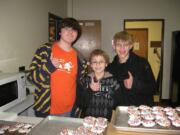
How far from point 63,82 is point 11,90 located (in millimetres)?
469

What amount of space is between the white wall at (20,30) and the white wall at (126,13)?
1659mm

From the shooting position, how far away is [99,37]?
4.72 metres

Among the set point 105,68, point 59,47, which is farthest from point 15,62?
point 105,68

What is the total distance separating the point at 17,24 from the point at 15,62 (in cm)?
44

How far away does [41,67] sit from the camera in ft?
5.39

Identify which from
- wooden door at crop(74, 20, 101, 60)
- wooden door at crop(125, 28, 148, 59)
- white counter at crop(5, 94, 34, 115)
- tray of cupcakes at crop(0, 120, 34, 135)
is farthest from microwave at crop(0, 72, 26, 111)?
wooden door at crop(125, 28, 148, 59)

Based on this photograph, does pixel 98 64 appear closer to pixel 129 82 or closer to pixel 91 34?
pixel 129 82

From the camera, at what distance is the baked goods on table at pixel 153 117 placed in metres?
1.13

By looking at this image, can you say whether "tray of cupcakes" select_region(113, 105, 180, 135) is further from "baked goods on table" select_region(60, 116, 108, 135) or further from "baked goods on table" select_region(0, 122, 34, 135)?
"baked goods on table" select_region(0, 122, 34, 135)

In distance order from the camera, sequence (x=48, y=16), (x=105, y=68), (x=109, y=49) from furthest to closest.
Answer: (x=109, y=49), (x=48, y=16), (x=105, y=68)

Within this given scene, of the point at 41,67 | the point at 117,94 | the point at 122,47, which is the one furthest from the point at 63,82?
the point at 122,47

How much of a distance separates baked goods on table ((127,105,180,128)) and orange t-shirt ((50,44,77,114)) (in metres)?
0.57

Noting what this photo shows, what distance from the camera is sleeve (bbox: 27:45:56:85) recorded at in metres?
1.63

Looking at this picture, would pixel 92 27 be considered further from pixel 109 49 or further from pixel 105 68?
pixel 105 68
